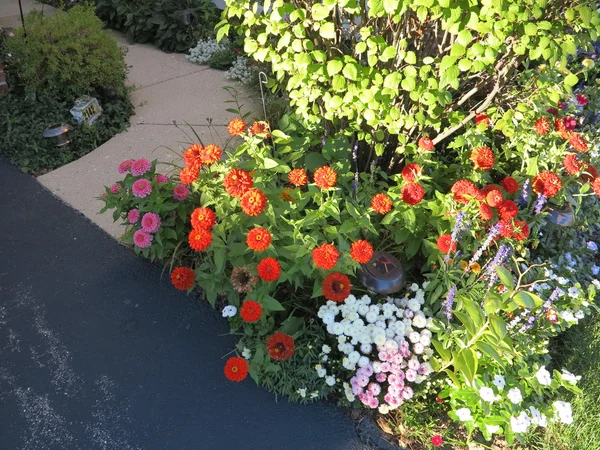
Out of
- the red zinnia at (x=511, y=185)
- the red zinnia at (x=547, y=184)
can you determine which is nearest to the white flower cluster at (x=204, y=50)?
the red zinnia at (x=511, y=185)

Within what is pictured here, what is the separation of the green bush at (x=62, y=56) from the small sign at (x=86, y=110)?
153 millimetres

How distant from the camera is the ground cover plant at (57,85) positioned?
143 inches

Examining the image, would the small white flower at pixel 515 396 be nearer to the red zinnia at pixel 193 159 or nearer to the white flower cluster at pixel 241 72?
the red zinnia at pixel 193 159

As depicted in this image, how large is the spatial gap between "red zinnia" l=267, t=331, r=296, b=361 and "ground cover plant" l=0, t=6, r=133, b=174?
92.7 inches

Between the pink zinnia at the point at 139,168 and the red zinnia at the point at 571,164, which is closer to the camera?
the red zinnia at the point at 571,164

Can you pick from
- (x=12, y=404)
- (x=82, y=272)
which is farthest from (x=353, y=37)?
(x=12, y=404)

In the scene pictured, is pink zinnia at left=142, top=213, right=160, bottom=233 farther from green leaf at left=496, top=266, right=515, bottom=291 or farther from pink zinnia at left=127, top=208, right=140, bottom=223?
green leaf at left=496, top=266, right=515, bottom=291

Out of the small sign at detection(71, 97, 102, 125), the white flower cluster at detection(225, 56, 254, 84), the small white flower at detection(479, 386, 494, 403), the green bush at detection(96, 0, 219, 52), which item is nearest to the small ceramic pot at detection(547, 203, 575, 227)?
the small white flower at detection(479, 386, 494, 403)

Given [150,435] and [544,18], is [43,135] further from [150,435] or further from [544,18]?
[544,18]

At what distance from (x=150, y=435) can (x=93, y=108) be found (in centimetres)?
271

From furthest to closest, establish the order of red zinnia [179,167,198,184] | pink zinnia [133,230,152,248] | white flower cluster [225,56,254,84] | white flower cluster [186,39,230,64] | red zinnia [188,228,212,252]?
white flower cluster [186,39,230,64] < white flower cluster [225,56,254,84] < pink zinnia [133,230,152,248] < red zinnia [179,167,198,184] < red zinnia [188,228,212,252]

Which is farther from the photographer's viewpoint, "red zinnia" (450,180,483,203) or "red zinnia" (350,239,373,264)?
"red zinnia" (450,180,483,203)

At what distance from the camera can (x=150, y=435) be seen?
2.12m

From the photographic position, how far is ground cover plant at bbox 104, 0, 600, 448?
83.0 inches
